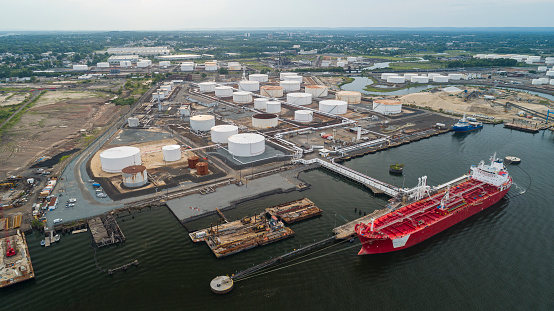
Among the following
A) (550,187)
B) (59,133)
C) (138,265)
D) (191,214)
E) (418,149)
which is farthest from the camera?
(59,133)

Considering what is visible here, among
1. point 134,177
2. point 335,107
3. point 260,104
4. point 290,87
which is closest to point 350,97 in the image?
point 335,107

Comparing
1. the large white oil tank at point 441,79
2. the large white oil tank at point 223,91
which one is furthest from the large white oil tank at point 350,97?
the large white oil tank at point 441,79

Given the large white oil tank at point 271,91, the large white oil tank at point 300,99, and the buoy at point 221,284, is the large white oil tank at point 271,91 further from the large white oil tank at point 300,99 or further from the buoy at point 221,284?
the buoy at point 221,284

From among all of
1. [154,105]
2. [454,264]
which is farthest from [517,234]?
[154,105]

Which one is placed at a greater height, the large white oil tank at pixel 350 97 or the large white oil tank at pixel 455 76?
the large white oil tank at pixel 455 76

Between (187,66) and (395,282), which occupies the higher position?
(187,66)

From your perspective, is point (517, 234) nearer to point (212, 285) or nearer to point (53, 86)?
point (212, 285)
